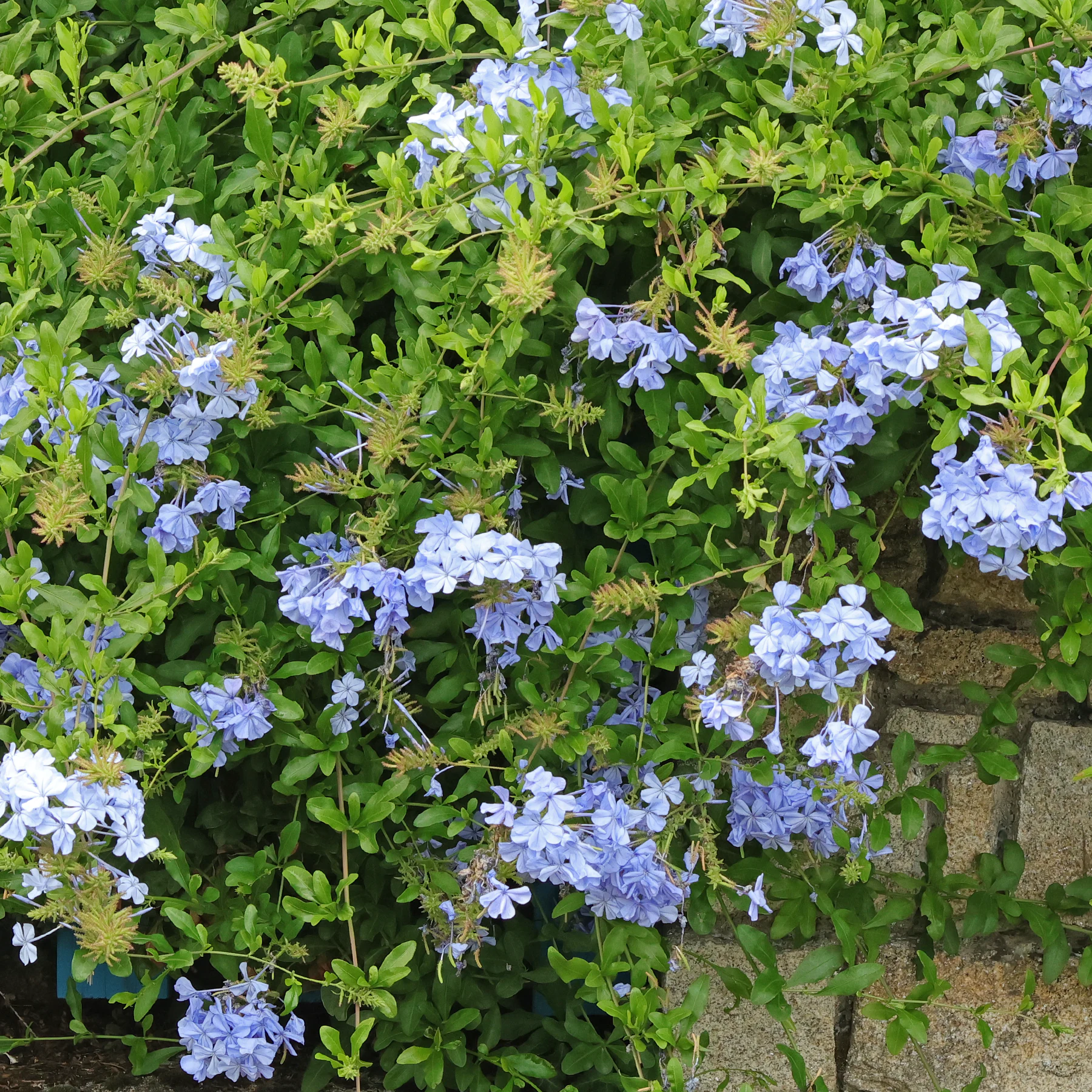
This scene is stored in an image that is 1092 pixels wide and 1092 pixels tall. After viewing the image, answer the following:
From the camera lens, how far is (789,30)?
1481 mm

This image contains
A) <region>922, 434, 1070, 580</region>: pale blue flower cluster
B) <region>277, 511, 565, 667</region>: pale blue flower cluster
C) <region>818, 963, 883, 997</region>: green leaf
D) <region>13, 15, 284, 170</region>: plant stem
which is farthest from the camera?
<region>13, 15, 284, 170</region>: plant stem

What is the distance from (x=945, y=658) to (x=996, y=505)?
2.36 ft

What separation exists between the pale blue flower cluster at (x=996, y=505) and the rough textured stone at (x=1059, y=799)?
2.30 ft

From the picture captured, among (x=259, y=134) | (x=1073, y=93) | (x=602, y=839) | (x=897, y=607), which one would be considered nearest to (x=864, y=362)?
(x=897, y=607)

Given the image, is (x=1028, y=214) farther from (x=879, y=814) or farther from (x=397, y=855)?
(x=397, y=855)

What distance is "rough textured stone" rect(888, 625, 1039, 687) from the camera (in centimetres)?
198

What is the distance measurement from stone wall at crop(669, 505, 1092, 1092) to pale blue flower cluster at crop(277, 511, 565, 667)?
2.39ft

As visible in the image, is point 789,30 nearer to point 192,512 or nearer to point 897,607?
point 897,607

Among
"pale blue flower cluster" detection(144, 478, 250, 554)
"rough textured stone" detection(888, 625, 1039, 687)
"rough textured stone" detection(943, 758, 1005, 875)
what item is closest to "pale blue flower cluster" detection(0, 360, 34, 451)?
"pale blue flower cluster" detection(144, 478, 250, 554)

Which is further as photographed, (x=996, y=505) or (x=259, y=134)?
(x=259, y=134)

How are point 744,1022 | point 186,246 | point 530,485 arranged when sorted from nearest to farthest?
point 186,246, point 530,485, point 744,1022

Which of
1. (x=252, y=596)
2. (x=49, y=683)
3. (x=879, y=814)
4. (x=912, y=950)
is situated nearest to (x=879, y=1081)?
(x=912, y=950)

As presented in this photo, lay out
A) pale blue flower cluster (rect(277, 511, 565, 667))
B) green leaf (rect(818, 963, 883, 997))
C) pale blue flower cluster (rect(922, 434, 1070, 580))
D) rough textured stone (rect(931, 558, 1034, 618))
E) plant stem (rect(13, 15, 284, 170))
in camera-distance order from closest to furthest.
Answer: pale blue flower cluster (rect(922, 434, 1070, 580))
pale blue flower cluster (rect(277, 511, 565, 667))
green leaf (rect(818, 963, 883, 997))
plant stem (rect(13, 15, 284, 170))
rough textured stone (rect(931, 558, 1034, 618))

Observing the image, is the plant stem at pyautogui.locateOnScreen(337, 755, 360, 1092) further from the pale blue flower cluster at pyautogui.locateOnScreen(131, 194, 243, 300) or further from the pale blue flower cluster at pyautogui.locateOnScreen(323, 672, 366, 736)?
the pale blue flower cluster at pyautogui.locateOnScreen(131, 194, 243, 300)
